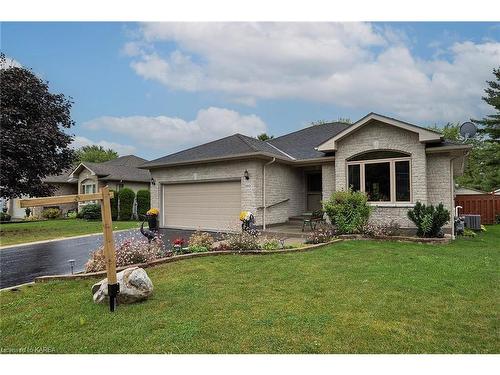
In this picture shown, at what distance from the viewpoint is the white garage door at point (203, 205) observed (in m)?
13.5

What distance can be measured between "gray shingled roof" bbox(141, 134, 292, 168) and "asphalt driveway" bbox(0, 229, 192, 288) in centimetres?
407

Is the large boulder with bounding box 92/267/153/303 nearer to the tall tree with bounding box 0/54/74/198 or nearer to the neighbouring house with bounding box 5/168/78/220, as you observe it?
the tall tree with bounding box 0/54/74/198

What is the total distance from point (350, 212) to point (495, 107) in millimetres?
22962

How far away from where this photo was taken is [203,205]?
14500 mm

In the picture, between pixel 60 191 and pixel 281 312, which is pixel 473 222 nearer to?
pixel 281 312

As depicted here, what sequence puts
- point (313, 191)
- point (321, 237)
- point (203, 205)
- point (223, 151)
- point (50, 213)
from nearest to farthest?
1. point (321, 237)
2. point (223, 151)
3. point (203, 205)
4. point (313, 191)
5. point (50, 213)

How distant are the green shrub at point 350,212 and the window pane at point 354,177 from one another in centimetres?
106

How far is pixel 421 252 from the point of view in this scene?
813cm

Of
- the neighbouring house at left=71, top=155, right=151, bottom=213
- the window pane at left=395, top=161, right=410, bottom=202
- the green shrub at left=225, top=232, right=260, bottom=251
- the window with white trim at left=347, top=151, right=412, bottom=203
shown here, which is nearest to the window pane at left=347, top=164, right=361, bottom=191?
the window with white trim at left=347, top=151, right=412, bottom=203

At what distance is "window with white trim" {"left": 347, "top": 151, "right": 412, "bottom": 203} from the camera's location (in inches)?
441

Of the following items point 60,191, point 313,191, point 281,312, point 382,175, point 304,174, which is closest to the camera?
point 281,312

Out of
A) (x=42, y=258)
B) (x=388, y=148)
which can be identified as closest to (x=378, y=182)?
(x=388, y=148)

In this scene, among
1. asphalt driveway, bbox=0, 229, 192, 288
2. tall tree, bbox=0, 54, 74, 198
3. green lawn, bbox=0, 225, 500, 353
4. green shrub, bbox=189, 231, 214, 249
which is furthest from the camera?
tall tree, bbox=0, 54, 74, 198

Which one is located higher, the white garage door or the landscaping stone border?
the white garage door
